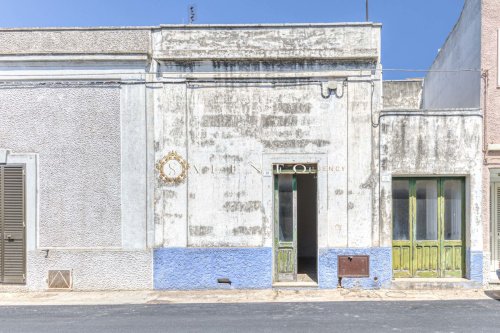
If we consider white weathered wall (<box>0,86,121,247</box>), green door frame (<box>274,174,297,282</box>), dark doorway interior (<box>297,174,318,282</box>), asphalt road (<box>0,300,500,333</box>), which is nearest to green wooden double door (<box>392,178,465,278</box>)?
asphalt road (<box>0,300,500,333</box>)

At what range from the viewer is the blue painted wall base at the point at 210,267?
791 cm

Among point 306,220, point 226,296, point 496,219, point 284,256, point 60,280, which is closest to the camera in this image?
point 226,296

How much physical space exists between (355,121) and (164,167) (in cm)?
433

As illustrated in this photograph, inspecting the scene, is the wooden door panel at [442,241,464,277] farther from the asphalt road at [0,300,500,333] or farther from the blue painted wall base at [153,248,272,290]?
the blue painted wall base at [153,248,272,290]

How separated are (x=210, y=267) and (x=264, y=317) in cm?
203

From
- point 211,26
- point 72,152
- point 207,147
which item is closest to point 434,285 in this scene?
point 207,147

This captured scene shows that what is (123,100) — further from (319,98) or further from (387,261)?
(387,261)

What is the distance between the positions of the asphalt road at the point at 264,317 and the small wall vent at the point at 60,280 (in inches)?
36.4

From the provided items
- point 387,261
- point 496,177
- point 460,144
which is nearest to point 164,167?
point 387,261

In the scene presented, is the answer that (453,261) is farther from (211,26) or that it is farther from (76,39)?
(76,39)

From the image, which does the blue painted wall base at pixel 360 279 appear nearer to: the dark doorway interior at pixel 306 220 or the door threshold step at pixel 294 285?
the door threshold step at pixel 294 285

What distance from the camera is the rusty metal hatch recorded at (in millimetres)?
7867

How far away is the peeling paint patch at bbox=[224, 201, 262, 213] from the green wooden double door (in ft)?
10.3

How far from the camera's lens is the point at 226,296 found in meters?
7.53
